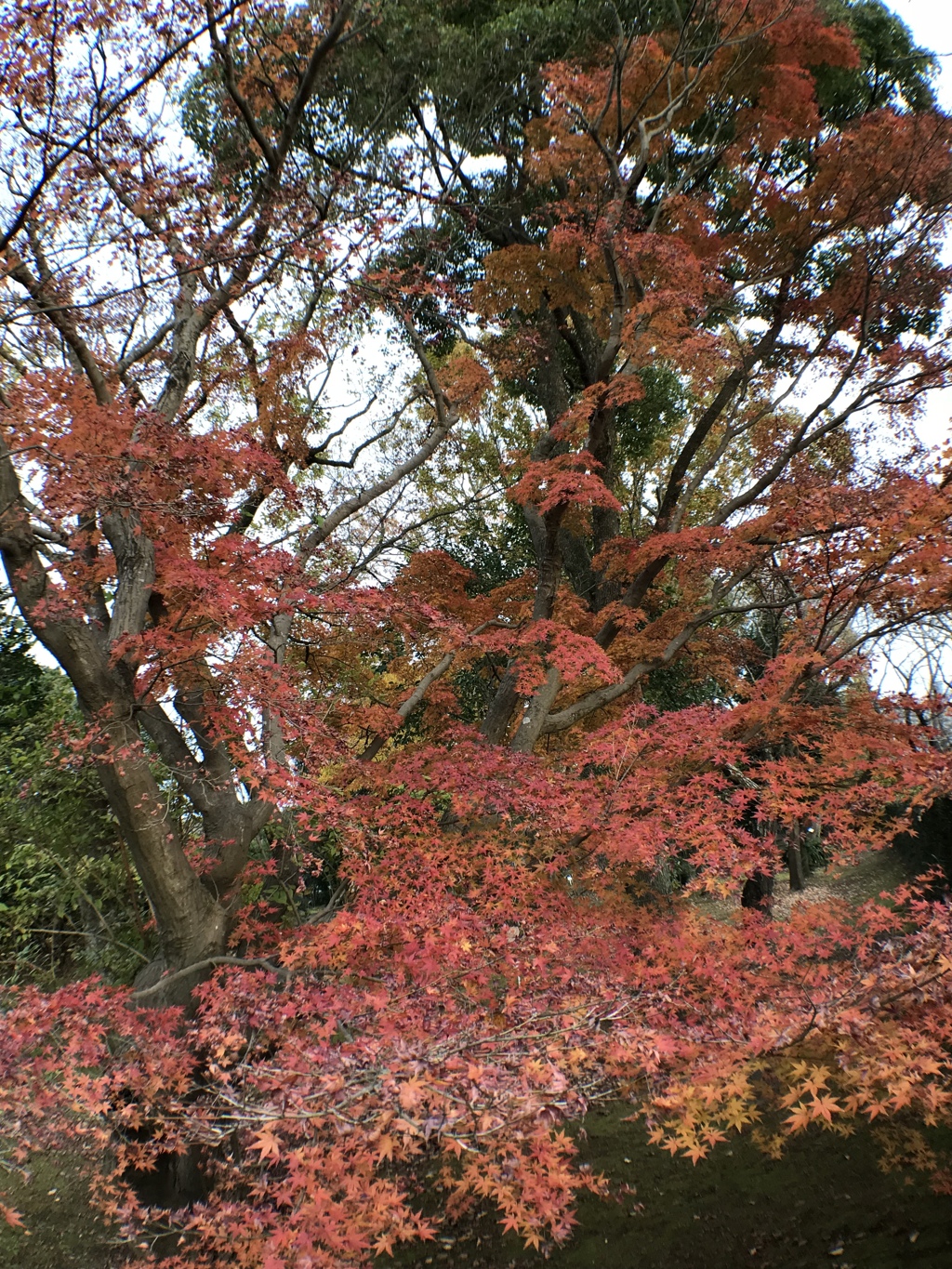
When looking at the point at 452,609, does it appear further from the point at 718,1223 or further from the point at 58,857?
the point at 718,1223

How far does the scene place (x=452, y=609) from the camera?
32.9 feet

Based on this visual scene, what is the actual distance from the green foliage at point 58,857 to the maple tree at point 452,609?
1251 mm

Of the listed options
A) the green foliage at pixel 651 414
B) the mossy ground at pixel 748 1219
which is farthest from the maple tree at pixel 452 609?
the green foliage at pixel 651 414

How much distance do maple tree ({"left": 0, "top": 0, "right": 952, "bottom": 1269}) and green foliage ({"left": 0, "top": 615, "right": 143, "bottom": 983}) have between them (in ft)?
4.10

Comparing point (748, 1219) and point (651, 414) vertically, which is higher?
point (651, 414)

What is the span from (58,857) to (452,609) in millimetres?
5431

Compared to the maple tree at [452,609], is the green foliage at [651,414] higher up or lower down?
higher up

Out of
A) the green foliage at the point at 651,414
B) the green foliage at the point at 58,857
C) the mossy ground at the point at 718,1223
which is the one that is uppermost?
the green foliage at the point at 651,414

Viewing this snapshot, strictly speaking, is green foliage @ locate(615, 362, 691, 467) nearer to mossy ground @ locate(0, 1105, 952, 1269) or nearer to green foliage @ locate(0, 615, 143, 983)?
green foliage @ locate(0, 615, 143, 983)

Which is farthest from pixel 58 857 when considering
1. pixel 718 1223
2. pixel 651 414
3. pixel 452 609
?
pixel 651 414

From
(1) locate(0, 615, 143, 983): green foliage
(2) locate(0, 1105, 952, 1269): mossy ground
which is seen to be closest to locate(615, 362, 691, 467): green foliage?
(1) locate(0, 615, 143, 983): green foliage

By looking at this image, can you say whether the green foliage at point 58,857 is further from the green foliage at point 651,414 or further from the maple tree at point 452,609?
the green foliage at point 651,414

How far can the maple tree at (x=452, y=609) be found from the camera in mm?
4469

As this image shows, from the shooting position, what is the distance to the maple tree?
4469 mm
